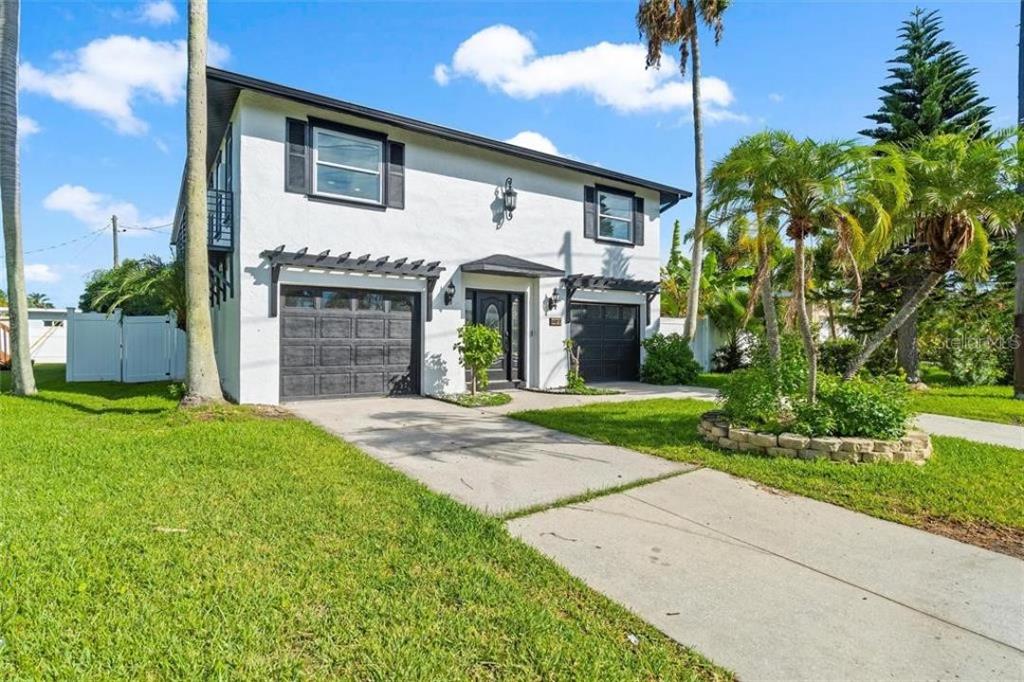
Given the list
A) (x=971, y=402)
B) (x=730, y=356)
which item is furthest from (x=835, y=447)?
(x=730, y=356)

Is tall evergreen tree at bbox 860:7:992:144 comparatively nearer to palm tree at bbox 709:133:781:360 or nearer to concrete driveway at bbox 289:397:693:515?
palm tree at bbox 709:133:781:360

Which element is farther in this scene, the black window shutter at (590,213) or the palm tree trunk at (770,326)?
the black window shutter at (590,213)

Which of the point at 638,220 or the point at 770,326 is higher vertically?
the point at 638,220

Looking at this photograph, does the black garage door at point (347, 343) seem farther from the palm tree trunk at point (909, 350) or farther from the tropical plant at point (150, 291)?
the palm tree trunk at point (909, 350)

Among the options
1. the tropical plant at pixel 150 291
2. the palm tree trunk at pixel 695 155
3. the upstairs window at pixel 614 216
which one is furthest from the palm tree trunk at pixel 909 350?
the tropical plant at pixel 150 291

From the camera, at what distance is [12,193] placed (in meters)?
9.82

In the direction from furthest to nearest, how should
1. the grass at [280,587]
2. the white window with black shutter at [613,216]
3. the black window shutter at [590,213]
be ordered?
the white window with black shutter at [613,216]
the black window shutter at [590,213]
the grass at [280,587]

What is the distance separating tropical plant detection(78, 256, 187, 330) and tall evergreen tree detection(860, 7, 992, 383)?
16.5 meters

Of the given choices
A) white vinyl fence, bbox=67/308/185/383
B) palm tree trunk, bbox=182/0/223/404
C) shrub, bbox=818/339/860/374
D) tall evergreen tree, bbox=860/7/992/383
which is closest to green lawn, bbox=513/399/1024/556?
palm tree trunk, bbox=182/0/223/404

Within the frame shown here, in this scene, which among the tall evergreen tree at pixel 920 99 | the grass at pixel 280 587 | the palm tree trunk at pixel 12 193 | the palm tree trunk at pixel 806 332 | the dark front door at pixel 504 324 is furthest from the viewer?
the tall evergreen tree at pixel 920 99

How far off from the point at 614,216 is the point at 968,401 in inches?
329

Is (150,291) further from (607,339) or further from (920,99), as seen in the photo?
(920,99)

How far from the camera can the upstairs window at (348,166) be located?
9.28m

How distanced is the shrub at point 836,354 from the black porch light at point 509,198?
8736 millimetres
